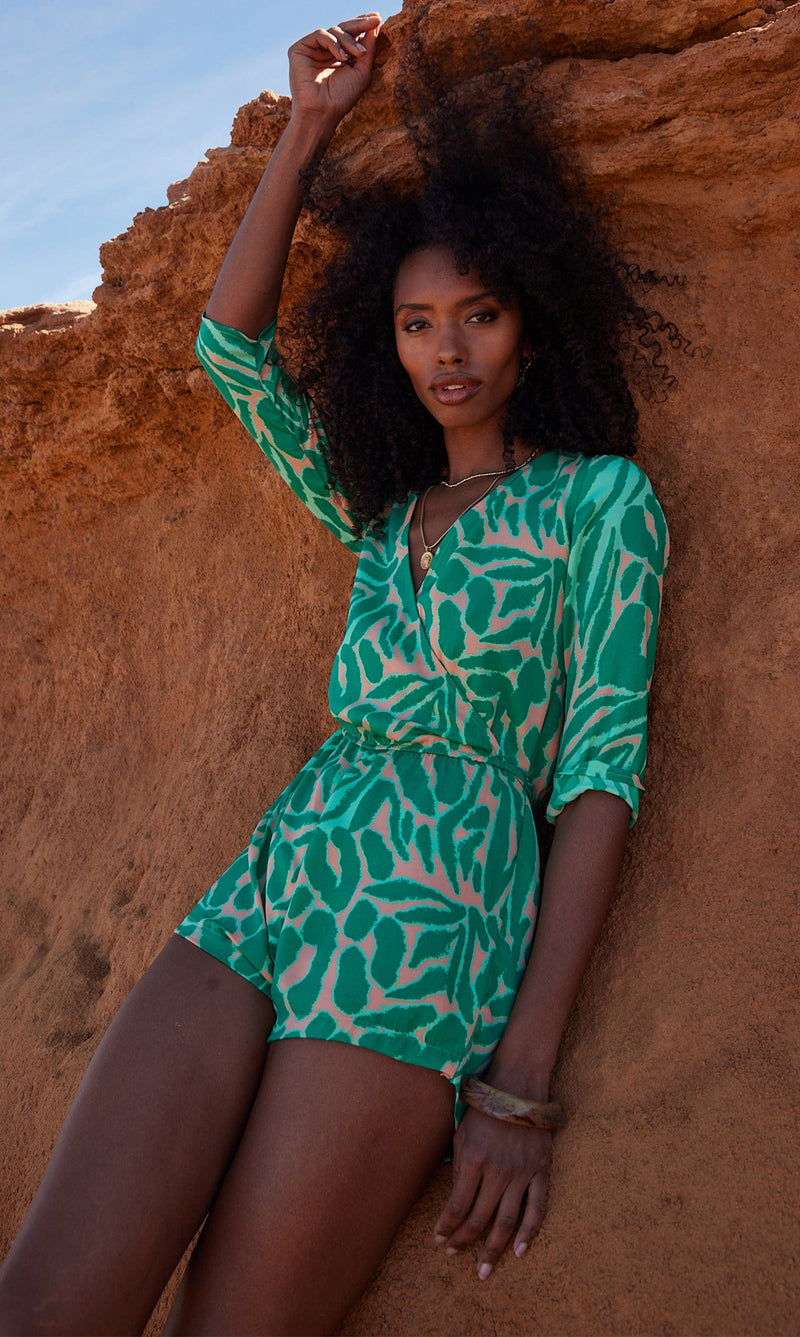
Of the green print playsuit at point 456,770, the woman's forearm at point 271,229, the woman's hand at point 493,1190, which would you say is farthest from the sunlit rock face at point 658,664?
the green print playsuit at point 456,770

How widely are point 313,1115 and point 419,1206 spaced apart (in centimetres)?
31

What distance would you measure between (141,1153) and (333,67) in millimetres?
2410

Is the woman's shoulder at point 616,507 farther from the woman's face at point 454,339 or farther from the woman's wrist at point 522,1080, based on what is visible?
the woman's wrist at point 522,1080

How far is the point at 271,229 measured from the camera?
8.03 feet

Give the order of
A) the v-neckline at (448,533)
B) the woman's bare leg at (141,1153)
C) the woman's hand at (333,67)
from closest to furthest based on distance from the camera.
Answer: the woman's bare leg at (141,1153) < the v-neckline at (448,533) < the woman's hand at (333,67)

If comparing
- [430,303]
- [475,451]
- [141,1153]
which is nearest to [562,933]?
[141,1153]

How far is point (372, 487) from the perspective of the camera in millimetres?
2475

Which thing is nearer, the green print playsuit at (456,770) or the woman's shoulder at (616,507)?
the green print playsuit at (456,770)

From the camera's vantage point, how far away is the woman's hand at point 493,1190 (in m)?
1.62

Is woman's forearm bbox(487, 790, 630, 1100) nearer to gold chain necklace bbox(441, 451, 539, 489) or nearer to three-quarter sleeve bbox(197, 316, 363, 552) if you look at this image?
gold chain necklace bbox(441, 451, 539, 489)

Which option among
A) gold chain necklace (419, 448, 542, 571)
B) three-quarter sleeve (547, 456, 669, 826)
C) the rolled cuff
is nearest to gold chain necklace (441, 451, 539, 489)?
gold chain necklace (419, 448, 542, 571)

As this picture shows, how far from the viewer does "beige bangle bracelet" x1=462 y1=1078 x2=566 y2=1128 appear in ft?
5.43

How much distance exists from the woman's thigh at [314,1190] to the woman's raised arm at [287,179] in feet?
5.62

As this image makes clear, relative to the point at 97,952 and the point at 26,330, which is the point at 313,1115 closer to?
the point at 97,952
